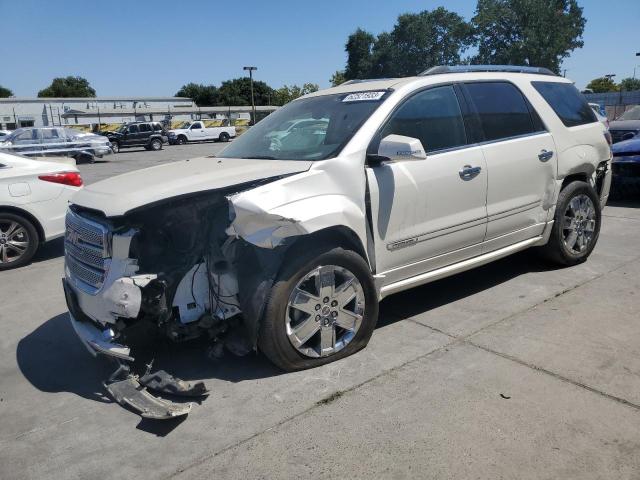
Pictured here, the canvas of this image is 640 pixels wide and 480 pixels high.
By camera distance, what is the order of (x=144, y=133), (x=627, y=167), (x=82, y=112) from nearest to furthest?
(x=627, y=167)
(x=144, y=133)
(x=82, y=112)

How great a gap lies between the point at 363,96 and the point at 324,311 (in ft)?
5.42

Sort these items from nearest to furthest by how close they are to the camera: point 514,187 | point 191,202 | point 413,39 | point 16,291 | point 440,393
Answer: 1. point 440,393
2. point 191,202
3. point 514,187
4. point 16,291
5. point 413,39

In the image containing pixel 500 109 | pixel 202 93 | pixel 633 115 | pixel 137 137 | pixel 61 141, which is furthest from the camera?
pixel 202 93

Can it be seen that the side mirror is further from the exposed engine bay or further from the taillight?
the taillight

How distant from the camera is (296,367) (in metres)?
3.41

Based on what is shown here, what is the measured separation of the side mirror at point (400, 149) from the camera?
3.37 m

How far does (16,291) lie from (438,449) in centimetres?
486

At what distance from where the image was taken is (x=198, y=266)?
337cm

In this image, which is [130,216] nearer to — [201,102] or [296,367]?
[296,367]

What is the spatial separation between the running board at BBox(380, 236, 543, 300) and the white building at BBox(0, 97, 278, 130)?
54.2 metres

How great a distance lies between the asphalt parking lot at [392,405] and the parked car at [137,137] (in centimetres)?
3365

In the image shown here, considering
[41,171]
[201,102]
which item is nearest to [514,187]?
[41,171]

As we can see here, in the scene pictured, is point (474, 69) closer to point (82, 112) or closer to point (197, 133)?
point (197, 133)

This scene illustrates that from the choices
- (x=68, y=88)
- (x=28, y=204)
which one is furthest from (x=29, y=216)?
(x=68, y=88)
